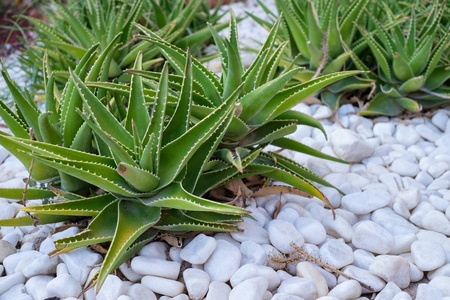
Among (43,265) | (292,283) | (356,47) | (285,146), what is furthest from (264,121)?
(356,47)

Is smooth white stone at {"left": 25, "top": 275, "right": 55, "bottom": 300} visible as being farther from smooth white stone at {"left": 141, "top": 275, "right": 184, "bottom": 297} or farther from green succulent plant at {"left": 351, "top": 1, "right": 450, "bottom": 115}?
green succulent plant at {"left": 351, "top": 1, "right": 450, "bottom": 115}

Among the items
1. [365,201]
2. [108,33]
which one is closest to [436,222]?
[365,201]

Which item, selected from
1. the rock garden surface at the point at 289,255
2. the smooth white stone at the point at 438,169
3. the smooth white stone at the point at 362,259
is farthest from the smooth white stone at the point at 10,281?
the smooth white stone at the point at 438,169

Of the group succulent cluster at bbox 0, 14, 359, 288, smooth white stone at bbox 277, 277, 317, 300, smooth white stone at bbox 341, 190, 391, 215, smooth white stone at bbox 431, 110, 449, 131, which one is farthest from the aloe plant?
smooth white stone at bbox 431, 110, 449, 131

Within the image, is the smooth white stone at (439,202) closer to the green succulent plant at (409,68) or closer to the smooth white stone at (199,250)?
the green succulent plant at (409,68)

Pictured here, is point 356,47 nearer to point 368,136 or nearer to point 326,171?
point 368,136

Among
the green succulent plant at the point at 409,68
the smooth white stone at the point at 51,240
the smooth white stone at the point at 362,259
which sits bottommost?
the smooth white stone at the point at 362,259

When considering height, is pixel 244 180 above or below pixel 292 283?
above
